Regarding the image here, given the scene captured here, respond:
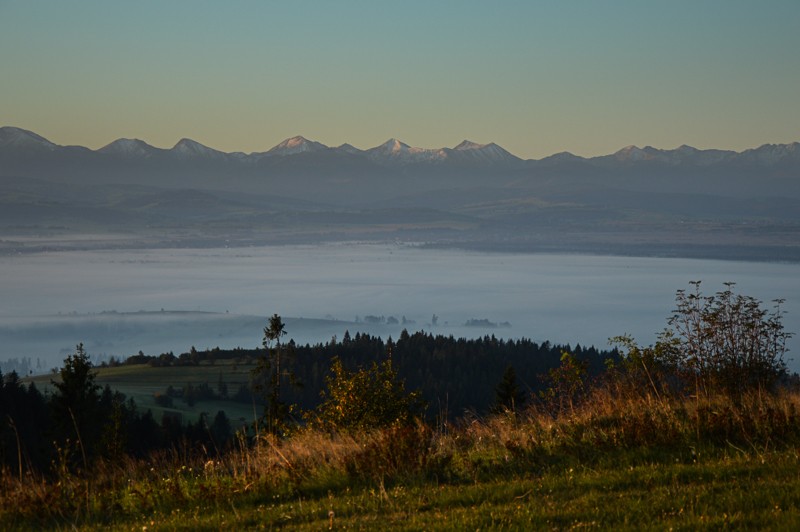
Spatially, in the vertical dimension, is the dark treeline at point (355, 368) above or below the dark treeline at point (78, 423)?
below

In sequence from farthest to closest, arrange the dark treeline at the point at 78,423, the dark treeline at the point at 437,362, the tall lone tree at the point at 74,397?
1. the dark treeline at the point at 437,362
2. the tall lone tree at the point at 74,397
3. the dark treeline at the point at 78,423

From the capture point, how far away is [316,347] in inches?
7205

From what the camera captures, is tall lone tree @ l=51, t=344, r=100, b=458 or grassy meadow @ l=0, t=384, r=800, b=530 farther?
tall lone tree @ l=51, t=344, r=100, b=458

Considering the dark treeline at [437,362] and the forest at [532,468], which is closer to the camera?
the forest at [532,468]

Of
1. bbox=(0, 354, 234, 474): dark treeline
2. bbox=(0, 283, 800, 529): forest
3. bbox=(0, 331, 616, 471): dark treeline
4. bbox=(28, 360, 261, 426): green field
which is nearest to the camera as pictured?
bbox=(0, 283, 800, 529): forest

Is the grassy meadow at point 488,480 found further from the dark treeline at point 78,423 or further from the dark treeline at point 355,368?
the dark treeline at point 355,368

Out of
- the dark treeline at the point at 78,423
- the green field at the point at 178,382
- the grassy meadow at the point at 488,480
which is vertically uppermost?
the grassy meadow at the point at 488,480

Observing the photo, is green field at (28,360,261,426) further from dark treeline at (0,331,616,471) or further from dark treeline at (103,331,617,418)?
dark treeline at (103,331,617,418)

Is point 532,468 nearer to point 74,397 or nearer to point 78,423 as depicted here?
point 78,423

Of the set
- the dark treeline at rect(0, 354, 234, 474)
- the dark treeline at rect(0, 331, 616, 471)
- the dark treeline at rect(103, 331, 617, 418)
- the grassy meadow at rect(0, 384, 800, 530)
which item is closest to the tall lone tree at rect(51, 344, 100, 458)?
the dark treeline at rect(0, 354, 234, 474)

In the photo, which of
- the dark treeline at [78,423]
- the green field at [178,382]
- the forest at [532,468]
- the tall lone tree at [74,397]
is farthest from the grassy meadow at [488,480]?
the green field at [178,382]

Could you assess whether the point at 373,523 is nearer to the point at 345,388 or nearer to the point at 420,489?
the point at 420,489

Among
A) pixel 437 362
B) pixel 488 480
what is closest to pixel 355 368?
pixel 437 362

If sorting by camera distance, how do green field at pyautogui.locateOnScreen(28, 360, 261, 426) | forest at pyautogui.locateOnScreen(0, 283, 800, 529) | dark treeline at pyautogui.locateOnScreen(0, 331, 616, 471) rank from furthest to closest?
1. green field at pyautogui.locateOnScreen(28, 360, 261, 426)
2. dark treeline at pyautogui.locateOnScreen(0, 331, 616, 471)
3. forest at pyautogui.locateOnScreen(0, 283, 800, 529)
